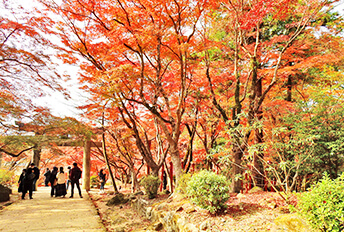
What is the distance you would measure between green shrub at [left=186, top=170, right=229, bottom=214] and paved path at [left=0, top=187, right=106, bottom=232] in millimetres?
2423

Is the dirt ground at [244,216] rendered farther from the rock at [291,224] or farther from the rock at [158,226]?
the rock at [158,226]

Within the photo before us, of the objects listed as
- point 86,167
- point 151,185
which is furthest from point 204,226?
point 86,167

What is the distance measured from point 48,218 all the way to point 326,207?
21.8ft

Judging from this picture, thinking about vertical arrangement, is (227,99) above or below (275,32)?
below

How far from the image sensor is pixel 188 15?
20.9ft

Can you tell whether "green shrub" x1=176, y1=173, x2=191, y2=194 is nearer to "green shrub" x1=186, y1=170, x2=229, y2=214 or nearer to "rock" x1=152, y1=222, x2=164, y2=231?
"rock" x1=152, y1=222, x2=164, y2=231

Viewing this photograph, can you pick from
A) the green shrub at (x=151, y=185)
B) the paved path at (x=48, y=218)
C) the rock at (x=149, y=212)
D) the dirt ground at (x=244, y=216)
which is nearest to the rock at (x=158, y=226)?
the dirt ground at (x=244, y=216)

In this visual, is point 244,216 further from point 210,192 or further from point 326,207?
point 326,207

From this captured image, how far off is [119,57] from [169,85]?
2.14 meters

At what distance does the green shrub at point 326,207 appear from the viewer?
288 centimetres

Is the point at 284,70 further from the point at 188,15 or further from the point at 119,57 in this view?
the point at 119,57

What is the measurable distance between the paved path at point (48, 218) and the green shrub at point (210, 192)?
2423mm

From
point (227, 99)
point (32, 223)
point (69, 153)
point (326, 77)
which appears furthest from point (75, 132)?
point (326, 77)

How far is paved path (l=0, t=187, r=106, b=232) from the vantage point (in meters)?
5.26
